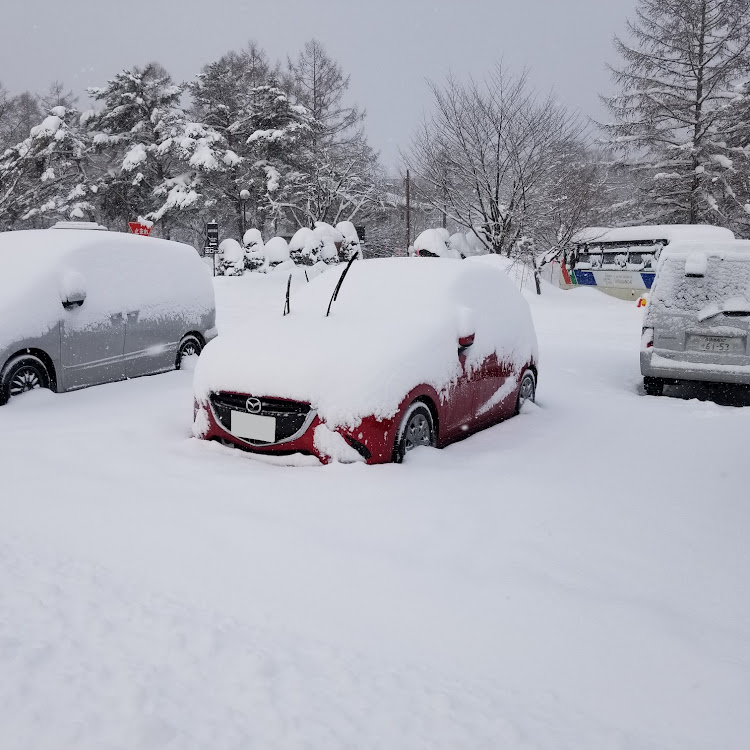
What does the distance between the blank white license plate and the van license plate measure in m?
5.14

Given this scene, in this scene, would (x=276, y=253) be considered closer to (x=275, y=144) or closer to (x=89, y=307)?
(x=275, y=144)

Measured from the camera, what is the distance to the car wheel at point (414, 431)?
13.2 ft

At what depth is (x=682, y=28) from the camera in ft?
94.6

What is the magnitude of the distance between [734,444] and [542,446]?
159 centimetres

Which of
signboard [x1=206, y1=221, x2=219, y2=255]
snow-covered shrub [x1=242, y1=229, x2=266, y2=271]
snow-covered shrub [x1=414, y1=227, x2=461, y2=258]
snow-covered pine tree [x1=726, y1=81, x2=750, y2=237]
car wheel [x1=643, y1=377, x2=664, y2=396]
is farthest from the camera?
snow-covered pine tree [x1=726, y1=81, x2=750, y2=237]

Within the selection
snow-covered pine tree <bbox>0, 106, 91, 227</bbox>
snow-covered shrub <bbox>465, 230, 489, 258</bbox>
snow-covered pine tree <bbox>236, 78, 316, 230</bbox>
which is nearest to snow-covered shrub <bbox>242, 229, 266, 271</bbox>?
snow-covered pine tree <bbox>236, 78, 316, 230</bbox>

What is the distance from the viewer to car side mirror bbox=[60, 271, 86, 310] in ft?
19.9

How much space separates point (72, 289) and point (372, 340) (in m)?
3.39

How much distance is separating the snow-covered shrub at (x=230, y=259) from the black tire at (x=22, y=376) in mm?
18159

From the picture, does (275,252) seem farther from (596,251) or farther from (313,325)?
(313,325)

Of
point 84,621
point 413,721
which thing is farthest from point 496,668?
point 84,621

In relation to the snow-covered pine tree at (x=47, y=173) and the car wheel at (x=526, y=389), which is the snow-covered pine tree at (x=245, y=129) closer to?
the snow-covered pine tree at (x=47, y=173)

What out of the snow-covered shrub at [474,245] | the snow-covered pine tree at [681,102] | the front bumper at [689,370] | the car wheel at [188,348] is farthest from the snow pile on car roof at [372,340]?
the snow-covered pine tree at [681,102]

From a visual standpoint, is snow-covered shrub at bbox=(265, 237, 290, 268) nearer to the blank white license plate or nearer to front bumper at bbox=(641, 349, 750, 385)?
front bumper at bbox=(641, 349, 750, 385)
